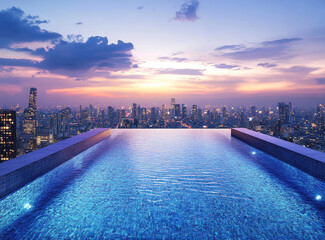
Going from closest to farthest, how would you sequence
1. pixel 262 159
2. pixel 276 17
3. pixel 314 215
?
pixel 314 215 < pixel 262 159 < pixel 276 17

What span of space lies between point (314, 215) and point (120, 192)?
379 cm

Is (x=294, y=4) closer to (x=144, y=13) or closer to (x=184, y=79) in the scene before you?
(x=144, y=13)

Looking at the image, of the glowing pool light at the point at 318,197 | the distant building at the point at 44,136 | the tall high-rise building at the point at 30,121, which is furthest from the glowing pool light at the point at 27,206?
the tall high-rise building at the point at 30,121

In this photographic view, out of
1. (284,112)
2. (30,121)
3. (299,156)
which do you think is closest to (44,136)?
(30,121)

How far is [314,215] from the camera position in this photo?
13.0ft

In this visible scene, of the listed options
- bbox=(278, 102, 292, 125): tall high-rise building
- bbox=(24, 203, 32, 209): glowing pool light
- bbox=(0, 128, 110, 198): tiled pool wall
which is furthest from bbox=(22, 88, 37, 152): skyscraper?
bbox=(278, 102, 292, 125): tall high-rise building

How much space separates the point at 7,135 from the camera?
35.9 m

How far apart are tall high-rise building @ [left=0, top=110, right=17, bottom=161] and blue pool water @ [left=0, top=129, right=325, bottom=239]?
116 feet

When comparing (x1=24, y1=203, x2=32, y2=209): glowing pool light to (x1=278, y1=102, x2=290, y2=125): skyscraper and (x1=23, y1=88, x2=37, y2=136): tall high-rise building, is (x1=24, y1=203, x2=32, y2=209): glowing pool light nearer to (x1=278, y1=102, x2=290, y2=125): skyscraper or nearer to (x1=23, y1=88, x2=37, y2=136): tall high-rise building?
(x1=23, y1=88, x2=37, y2=136): tall high-rise building

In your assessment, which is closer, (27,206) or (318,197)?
(27,206)

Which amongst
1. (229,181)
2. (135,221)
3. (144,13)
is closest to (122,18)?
(144,13)

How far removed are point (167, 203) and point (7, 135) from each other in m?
40.3

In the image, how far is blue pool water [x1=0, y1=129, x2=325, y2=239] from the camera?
11.2ft

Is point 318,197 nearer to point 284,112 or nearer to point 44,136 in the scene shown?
point 44,136
